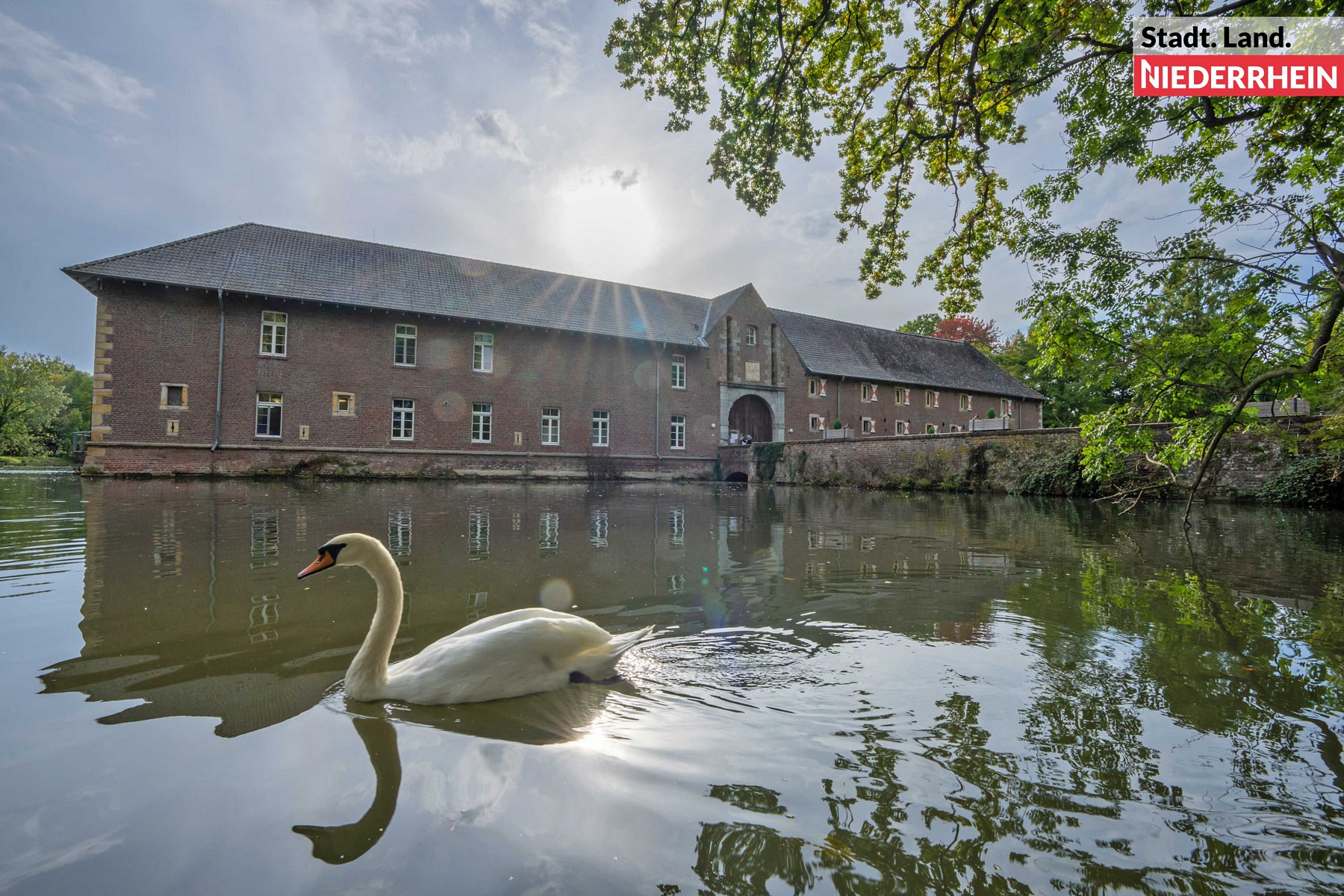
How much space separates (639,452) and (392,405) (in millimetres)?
11784

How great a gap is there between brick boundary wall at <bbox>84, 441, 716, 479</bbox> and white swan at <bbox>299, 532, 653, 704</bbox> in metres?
23.3

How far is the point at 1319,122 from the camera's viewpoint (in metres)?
6.53

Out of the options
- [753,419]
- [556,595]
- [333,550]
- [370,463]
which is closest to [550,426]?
[370,463]

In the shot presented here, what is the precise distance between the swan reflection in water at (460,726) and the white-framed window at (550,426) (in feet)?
85.4

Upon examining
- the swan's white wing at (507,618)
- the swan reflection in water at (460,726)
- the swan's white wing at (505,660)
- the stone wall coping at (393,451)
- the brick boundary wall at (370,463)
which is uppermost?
the stone wall coping at (393,451)

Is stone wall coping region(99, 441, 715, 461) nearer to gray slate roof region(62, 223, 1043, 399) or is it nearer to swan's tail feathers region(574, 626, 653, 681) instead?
gray slate roof region(62, 223, 1043, 399)

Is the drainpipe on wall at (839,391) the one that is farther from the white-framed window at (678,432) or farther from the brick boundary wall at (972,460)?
the brick boundary wall at (972,460)

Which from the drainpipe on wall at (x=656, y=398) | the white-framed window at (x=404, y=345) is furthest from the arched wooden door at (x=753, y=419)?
the white-framed window at (x=404, y=345)

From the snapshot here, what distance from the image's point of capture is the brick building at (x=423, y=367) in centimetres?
2133

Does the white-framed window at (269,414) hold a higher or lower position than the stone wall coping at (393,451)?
higher

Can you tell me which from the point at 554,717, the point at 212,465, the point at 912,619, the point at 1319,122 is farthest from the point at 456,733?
the point at 212,465

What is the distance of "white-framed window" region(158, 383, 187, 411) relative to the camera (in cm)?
2139

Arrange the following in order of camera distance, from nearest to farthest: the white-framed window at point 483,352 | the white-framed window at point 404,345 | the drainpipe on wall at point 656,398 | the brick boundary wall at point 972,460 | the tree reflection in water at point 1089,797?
1. the tree reflection in water at point 1089,797
2. the brick boundary wall at point 972,460
3. the white-framed window at point 404,345
4. the white-framed window at point 483,352
5. the drainpipe on wall at point 656,398

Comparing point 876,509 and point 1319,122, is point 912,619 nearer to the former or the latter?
point 1319,122
